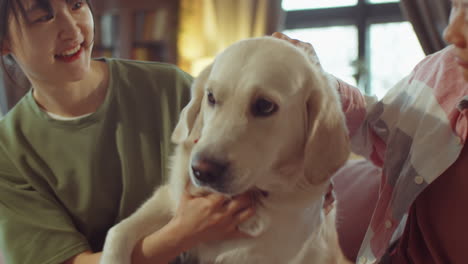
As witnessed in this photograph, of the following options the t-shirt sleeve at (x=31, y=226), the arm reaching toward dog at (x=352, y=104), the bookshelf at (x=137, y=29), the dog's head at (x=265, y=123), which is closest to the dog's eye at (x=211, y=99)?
the dog's head at (x=265, y=123)

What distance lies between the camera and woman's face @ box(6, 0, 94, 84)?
3.48 ft

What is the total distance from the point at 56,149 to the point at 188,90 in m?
0.39

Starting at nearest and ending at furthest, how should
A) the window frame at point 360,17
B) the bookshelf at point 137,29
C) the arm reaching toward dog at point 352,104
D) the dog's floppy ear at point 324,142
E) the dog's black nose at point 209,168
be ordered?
the dog's black nose at point 209,168
the dog's floppy ear at point 324,142
the arm reaching toward dog at point 352,104
the window frame at point 360,17
the bookshelf at point 137,29

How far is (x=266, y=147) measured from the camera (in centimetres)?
92

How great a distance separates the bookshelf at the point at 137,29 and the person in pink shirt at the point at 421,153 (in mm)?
3398

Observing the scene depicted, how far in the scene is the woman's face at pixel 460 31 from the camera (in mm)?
948

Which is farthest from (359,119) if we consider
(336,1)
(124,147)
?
(336,1)

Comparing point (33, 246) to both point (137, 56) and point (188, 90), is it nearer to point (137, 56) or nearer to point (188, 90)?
point (188, 90)

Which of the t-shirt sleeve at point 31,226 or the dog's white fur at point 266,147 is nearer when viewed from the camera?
the dog's white fur at point 266,147

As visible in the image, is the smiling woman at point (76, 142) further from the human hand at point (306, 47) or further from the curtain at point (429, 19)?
the curtain at point (429, 19)

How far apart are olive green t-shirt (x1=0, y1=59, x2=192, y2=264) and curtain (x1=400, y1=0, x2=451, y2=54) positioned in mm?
1864

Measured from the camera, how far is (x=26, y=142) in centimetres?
118

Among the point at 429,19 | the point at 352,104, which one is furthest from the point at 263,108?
the point at 429,19

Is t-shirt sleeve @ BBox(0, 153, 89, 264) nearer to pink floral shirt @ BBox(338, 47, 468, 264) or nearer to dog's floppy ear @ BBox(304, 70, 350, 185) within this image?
dog's floppy ear @ BBox(304, 70, 350, 185)
